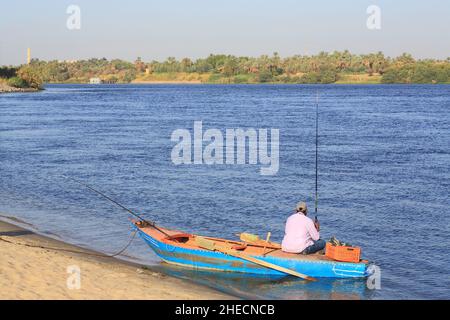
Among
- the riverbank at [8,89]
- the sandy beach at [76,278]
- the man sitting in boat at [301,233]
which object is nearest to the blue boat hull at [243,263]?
the man sitting in boat at [301,233]

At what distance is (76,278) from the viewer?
1332cm

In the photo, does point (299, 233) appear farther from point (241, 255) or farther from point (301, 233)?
point (241, 255)

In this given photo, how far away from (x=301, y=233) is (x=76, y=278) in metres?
5.34

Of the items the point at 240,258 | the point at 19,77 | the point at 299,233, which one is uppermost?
the point at 19,77

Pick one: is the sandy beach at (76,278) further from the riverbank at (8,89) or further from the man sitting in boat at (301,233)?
the riverbank at (8,89)

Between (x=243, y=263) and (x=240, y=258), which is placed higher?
Result: (x=240, y=258)

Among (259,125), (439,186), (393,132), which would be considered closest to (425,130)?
(393,132)

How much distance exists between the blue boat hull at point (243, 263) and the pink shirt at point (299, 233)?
310 millimetres

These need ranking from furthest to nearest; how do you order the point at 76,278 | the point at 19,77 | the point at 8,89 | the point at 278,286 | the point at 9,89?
the point at 19,77 → the point at 9,89 → the point at 8,89 → the point at 278,286 → the point at 76,278

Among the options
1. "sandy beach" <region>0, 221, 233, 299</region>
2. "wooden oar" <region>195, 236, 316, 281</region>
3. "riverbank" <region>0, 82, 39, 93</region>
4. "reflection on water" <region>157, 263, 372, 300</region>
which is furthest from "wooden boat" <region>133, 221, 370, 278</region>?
"riverbank" <region>0, 82, 39, 93</region>

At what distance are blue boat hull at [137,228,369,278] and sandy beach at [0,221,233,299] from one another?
0.88 metres

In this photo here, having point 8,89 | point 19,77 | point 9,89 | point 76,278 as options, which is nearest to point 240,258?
point 76,278

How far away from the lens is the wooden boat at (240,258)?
15258 millimetres

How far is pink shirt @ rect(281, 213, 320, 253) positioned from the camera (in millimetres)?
15172
